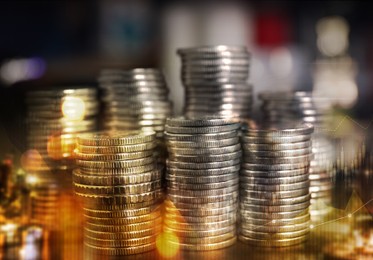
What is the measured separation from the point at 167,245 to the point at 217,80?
0.58 metres

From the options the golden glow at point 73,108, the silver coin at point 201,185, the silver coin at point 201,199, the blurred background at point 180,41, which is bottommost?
the silver coin at point 201,199

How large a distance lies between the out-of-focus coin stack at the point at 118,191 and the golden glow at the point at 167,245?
25 millimetres

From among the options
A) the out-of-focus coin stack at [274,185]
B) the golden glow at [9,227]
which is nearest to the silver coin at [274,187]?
the out-of-focus coin stack at [274,185]

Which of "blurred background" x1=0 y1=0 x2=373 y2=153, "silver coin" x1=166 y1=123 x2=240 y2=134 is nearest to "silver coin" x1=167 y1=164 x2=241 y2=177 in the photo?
"silver coin" x1=166 y1=123 x2=240 y2=134

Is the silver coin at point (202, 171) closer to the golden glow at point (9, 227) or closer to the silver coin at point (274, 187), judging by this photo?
the silver coin at point (274, 187)

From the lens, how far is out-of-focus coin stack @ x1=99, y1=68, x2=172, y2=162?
1.75 m

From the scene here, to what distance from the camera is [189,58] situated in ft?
5.84

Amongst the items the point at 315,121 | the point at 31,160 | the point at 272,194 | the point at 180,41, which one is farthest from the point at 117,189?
the point at 180,41

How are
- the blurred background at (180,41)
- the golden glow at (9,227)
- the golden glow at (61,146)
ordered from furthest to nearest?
the blurred background at (180,41) → the golden glow at (61,146) → the golden glow at (9,227)

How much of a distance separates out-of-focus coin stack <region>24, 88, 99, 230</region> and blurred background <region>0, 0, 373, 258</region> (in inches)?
15.1

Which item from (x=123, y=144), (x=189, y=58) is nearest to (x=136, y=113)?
(x=189, y=58)

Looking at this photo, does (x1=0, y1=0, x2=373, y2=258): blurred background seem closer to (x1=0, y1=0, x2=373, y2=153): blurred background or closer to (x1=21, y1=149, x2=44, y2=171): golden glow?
(x1=0, y1=0, x2=373, y2=153): blurred background

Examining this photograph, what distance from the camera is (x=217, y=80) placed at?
5.77 ft

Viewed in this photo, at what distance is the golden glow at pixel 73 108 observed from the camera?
68.9 inches
